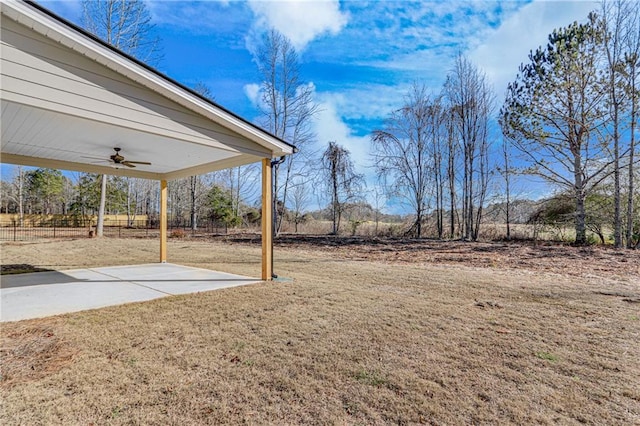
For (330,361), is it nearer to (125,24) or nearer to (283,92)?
(283,92)

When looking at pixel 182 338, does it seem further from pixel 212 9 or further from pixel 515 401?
pixel 212 9

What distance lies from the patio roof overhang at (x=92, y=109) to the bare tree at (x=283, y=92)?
10389 millimetres

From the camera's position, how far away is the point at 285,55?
1598 centimetres

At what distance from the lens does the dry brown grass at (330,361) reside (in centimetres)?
187

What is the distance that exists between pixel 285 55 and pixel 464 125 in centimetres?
920

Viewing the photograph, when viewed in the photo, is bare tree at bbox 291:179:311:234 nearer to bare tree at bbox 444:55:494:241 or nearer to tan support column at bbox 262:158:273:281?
bare tree at bbox 444:55:494:241

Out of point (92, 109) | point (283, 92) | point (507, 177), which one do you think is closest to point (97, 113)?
point (92, 109)

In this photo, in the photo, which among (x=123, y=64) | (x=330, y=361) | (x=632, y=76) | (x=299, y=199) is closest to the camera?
(x=330, y=361)

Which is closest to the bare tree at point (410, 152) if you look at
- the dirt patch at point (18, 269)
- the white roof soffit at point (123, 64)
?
the white roof soffit at point (123, 64)

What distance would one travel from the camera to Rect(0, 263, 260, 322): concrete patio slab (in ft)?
13.0

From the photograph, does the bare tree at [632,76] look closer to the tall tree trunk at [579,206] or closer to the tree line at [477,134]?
the tree line at [477,134]

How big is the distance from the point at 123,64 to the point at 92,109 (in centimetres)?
62

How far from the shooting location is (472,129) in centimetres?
1382

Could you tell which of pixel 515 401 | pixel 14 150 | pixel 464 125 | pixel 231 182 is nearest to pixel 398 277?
pixel 515 401
